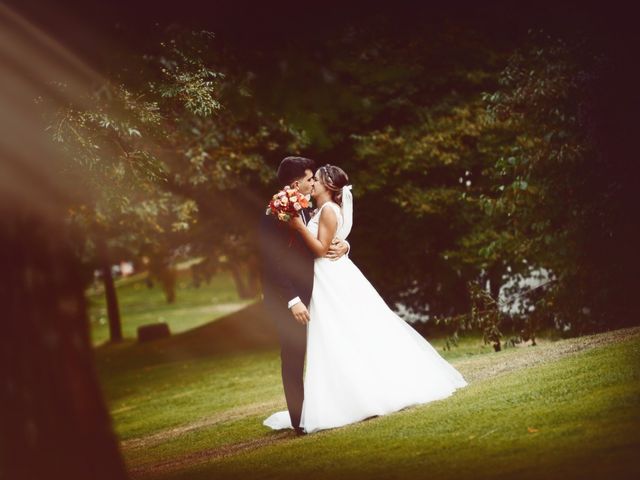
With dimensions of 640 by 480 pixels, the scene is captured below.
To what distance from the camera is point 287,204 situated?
8.58 m

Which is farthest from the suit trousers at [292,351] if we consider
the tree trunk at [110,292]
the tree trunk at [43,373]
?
the tree trunk at [110,292]

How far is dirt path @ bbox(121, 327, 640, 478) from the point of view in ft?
30.0

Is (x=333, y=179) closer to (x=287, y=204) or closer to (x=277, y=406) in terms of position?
(x=287, y=204)

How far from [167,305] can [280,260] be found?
182 feet

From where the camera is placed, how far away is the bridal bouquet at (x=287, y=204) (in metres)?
8.53

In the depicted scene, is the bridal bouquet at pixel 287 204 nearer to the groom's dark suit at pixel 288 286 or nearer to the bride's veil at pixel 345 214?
the groom's dark suit at pixel 288 286

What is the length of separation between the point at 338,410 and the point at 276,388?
689 centimetres

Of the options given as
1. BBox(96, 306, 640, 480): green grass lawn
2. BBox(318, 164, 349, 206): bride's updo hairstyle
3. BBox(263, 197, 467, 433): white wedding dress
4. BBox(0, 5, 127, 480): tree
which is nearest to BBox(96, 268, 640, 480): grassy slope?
BBox(96, 306, 640, 480): green grass lawn

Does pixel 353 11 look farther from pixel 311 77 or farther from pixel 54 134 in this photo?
pixel 54 134

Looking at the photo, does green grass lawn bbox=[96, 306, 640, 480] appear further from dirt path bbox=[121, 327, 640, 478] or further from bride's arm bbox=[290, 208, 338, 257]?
bride's arm bbox=[290, 208, 338, 257]

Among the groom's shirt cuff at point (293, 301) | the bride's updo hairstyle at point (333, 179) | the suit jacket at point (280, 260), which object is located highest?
the bride's updo hairstyle at point (333, 179)

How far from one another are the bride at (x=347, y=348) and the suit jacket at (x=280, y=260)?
12 cm

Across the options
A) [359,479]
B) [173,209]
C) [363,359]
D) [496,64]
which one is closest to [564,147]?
[363,359]

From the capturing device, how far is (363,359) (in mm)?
8961
